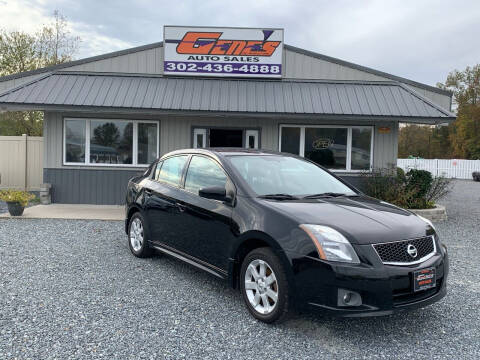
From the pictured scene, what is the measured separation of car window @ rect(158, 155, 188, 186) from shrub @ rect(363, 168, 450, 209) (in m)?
6.60

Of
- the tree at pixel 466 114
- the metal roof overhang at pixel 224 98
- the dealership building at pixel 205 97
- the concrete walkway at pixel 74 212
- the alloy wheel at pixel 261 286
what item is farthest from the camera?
the tree at pixel 466 114

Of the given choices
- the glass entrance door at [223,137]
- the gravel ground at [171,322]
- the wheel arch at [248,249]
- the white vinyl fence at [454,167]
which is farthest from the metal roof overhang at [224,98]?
the white vinyl fence at [454,167]

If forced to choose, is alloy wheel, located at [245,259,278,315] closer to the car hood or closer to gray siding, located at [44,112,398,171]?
the car hood

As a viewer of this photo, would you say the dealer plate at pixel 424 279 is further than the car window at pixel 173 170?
No

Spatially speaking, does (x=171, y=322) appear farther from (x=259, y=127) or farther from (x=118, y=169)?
(x=259, y=127)

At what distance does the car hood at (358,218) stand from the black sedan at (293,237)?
1 cm

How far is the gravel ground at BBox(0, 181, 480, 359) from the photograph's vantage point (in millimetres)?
3303

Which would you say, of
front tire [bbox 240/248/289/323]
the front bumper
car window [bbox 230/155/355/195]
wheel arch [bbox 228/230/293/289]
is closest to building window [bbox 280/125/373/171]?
car window [bbox 230/155/355/195]

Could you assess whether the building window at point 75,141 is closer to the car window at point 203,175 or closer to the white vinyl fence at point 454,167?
the car window at point 203,175

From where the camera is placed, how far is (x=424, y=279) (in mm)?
3500

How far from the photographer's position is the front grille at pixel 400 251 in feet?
11.2

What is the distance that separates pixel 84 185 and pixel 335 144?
7105 mm

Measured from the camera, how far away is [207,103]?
1081 cm

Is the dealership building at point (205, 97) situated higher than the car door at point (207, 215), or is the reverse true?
the dealership building at point (205, 97)
